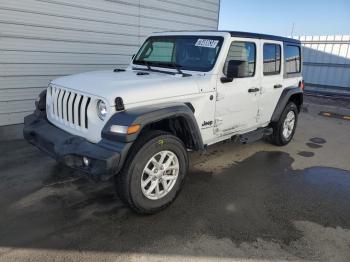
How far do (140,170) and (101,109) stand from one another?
713 millimetres

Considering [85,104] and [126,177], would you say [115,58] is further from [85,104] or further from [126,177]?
[126,177]

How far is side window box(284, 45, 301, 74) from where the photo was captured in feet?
17.9

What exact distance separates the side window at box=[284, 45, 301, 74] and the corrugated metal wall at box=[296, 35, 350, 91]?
8.79m

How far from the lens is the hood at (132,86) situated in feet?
9.95

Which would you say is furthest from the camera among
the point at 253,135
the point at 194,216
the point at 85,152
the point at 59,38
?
the point at 59,38

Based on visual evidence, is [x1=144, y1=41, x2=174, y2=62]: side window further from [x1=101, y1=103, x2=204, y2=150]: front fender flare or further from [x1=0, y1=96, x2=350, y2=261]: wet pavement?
[x1=0, y1=96, x2=350, y2=261]: wet pavement

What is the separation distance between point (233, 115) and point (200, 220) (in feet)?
5.51

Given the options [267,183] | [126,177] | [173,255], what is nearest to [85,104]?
[126,177]

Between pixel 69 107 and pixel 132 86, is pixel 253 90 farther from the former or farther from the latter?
pixel 69 107

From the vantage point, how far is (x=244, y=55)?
4375mm

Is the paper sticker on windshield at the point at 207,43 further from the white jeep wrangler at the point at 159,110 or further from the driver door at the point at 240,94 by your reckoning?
the driver door at the point at 240,94

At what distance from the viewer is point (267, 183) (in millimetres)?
4266

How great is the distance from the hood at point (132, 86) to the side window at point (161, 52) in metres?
0.63

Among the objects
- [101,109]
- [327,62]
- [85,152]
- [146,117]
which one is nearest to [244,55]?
[146,117]
